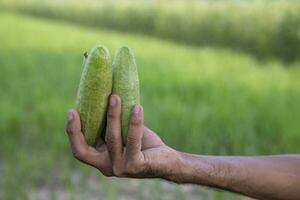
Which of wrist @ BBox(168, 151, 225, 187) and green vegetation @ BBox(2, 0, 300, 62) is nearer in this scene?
wrist @ BBox(168, 151, 225, 187)

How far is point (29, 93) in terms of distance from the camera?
6.43m

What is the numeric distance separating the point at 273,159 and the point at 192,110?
4.00m

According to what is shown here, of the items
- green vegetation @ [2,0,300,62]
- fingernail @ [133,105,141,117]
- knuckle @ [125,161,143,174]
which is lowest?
green vegetation @ [2,0,300,62]

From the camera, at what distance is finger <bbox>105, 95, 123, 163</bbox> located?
4.96ft

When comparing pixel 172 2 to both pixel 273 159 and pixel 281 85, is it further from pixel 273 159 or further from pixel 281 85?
pixel 273 159

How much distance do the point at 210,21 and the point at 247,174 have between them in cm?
872

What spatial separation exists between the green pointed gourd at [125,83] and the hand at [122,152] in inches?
0.6

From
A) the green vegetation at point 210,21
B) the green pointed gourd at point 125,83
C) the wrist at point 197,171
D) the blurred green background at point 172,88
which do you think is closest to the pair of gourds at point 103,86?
the green pointed gourd at point 125,83

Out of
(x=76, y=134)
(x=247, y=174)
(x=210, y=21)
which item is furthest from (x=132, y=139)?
(x=210, y=21)

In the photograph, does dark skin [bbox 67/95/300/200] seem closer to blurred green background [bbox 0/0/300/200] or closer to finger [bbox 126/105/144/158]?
finger [bbox 126/105/144/158]

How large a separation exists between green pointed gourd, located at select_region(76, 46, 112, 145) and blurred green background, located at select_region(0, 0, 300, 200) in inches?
88.8

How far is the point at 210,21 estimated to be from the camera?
1033 cm

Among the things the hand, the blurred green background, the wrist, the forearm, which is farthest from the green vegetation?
the hand

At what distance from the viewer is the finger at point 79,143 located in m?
1.53
